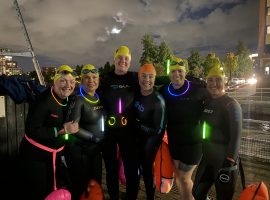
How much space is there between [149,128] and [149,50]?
48329 millimetres

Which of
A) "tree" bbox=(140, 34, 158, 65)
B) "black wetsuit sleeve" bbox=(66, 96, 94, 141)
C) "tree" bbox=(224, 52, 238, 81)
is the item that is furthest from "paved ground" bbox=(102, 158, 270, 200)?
"tree" bbox=(224, 52, 238, 81)

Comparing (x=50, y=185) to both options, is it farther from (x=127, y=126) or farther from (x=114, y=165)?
(x=127, y=126)

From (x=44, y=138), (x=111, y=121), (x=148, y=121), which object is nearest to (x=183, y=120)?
(x=148, y=121)

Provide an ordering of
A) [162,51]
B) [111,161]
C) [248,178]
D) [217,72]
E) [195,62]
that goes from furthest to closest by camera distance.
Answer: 1. [195,62]
2. [162,51]
3. [248,178]
4. [111,161]
5. [217,72]

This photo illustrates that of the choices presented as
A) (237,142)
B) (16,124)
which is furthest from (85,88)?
(237,142)

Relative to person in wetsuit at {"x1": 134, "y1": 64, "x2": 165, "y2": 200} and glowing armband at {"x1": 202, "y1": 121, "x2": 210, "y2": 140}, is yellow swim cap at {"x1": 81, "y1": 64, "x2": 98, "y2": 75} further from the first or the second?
glowing armband at {"x1": 202, "y1": 121, "x2": 210, "y2": 140}

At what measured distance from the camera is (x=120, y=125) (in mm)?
3986

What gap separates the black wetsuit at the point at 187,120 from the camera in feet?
12.7

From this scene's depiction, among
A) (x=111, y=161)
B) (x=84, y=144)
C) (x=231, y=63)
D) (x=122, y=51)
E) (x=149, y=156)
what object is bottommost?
(x=111, y=161)

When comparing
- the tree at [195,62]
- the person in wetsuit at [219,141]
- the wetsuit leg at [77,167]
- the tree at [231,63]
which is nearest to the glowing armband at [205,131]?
the person in wetsuit at [219,141]

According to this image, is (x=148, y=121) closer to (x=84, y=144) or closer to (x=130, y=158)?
(x=130, y=158)

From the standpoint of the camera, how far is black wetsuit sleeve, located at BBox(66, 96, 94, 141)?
11.5ft

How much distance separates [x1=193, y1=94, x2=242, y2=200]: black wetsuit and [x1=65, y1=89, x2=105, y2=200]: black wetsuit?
5.09ft

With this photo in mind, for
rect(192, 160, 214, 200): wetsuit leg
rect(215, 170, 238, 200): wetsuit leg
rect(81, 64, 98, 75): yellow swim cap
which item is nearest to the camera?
rect(215, 170, 238, 200): wetsuit leg
